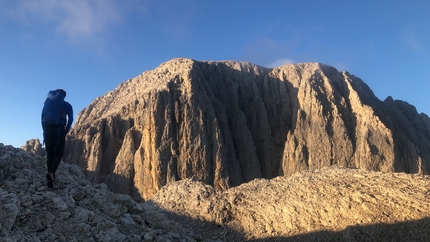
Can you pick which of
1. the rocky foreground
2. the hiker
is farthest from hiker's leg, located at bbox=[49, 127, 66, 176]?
the rocky foreground

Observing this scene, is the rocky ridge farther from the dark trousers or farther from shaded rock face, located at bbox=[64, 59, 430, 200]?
shaded rock face, located at bbox=[64, 59, 430, 200]

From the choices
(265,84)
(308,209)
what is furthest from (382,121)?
(308,209)

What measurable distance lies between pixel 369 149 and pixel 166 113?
19.7 meters

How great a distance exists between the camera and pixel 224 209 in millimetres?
9375

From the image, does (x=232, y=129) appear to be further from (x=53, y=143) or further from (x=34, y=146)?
(x=53, y=143)

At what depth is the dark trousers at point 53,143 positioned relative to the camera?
6.54 meters

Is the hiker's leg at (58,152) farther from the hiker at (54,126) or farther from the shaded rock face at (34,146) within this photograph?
the shaded rock face at (34,146)

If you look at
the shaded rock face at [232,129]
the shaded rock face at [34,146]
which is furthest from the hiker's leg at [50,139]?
the shaded rock face at [34,146]

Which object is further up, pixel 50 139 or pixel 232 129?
pixel 232 129

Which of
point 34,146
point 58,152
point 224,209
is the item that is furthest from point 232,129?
point 58,152

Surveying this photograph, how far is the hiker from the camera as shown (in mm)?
6504

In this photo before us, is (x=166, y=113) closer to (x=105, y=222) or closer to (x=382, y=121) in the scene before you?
(x=382, y=121)

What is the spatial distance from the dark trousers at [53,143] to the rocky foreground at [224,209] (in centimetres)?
36

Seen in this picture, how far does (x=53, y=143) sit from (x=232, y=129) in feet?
110
